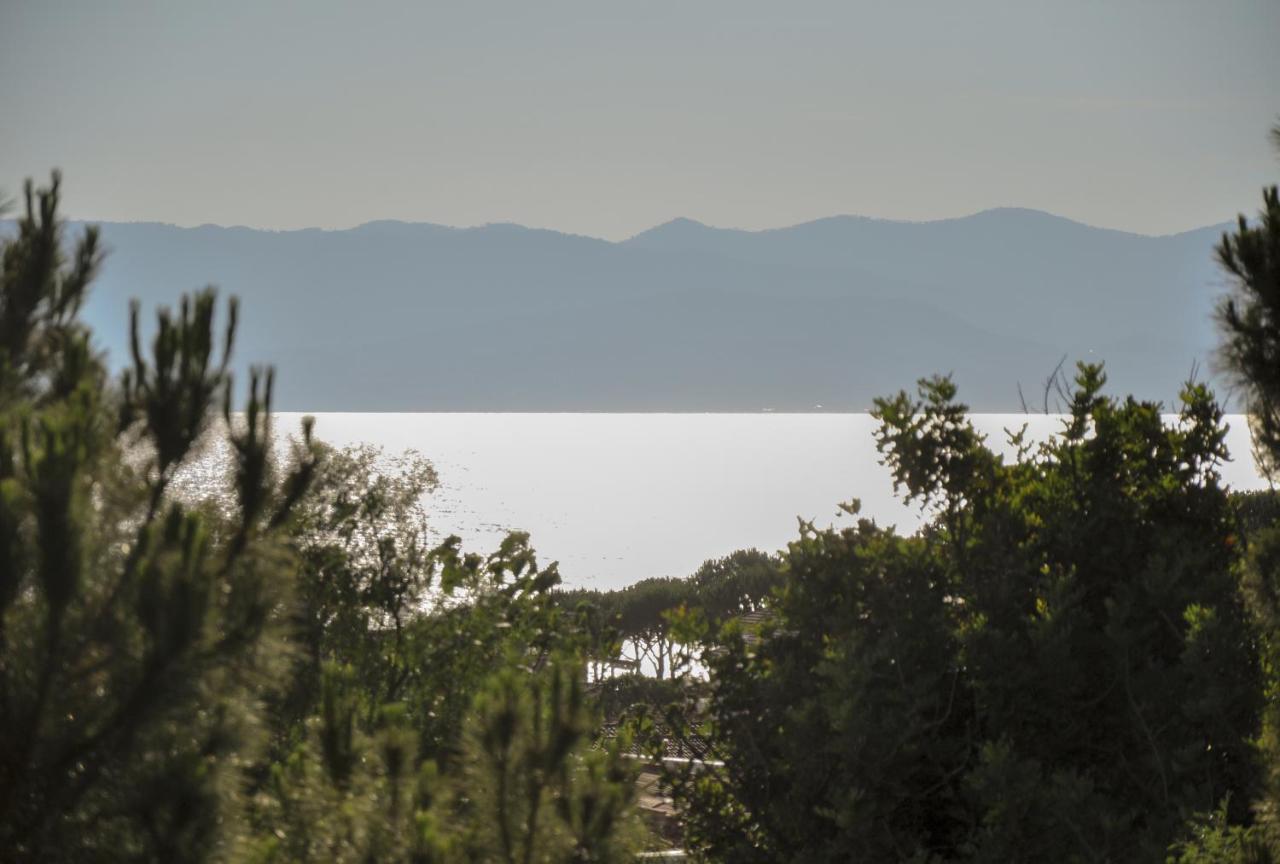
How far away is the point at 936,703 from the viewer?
6383mm

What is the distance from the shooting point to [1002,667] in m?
6.38

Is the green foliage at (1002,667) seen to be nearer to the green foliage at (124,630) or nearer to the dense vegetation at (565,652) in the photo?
the dense vegetation at (565,652)

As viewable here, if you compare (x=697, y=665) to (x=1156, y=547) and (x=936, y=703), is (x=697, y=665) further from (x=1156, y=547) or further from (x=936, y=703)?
(x=1156, y=547)

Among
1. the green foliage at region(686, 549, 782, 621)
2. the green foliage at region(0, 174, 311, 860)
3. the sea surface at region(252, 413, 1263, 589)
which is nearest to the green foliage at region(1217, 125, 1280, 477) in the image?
the green foliage at region(0, 174, 311, 860)

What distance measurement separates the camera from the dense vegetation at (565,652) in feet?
9.49

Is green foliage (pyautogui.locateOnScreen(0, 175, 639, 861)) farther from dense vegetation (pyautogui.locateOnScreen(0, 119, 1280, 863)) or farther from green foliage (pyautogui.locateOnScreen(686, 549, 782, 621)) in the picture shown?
green foliage (pyautogui.locateOnScreen(686, 549, 782, 621))

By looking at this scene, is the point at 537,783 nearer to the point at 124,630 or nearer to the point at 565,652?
the point at 124,630

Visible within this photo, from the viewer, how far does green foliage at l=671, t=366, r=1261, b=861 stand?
20.2 ft

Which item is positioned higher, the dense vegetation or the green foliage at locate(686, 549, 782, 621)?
the green foliage at locate(686, 549, 782, 621)

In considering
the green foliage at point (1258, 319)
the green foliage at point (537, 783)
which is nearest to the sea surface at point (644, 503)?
the green foliage at point (1258, 319)

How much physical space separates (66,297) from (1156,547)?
572cm

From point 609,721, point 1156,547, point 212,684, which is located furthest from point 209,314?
point 609,721

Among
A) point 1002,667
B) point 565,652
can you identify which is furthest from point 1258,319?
point 565,652

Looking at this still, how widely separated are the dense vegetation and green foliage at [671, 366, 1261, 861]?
20 mm
